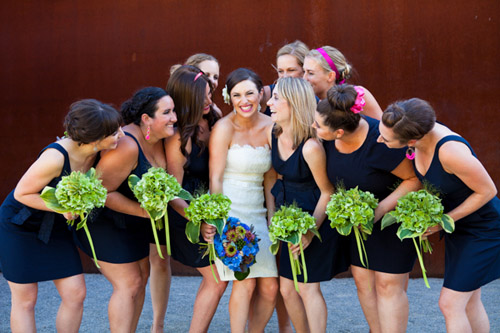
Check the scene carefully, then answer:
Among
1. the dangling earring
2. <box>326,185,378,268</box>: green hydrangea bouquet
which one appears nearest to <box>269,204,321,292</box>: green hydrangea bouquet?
<box>326,185,378,268</box>: green hydrangea bouquet

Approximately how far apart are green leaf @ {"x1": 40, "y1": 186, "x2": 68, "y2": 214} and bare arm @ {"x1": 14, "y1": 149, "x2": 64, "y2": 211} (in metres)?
0.16

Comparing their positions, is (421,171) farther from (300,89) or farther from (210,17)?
(210,17)

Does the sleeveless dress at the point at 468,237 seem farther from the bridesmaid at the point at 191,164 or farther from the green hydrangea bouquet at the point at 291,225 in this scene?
the bridesmaid at the point at 191,164

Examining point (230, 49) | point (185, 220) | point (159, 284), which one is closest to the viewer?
point (185, 220)

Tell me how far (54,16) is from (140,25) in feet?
3.56

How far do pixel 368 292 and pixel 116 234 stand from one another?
1.94m

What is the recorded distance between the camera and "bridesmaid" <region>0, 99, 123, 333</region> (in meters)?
4.23

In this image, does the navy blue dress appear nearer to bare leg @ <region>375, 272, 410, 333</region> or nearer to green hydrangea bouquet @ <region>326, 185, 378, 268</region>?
bare leg @ <region>375, 272, 410, 333</region>

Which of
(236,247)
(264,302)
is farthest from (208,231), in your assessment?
(264,302)

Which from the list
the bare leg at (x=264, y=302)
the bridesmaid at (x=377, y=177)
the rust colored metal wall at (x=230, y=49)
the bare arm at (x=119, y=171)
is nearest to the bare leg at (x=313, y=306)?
the bare leg at (x=264, y=302)

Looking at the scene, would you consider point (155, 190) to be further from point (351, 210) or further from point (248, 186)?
point (351, 210)

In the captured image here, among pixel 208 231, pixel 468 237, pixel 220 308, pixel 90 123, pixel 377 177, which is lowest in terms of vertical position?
pixel 220 308

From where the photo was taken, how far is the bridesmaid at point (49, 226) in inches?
167

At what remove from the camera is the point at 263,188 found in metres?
5.07
